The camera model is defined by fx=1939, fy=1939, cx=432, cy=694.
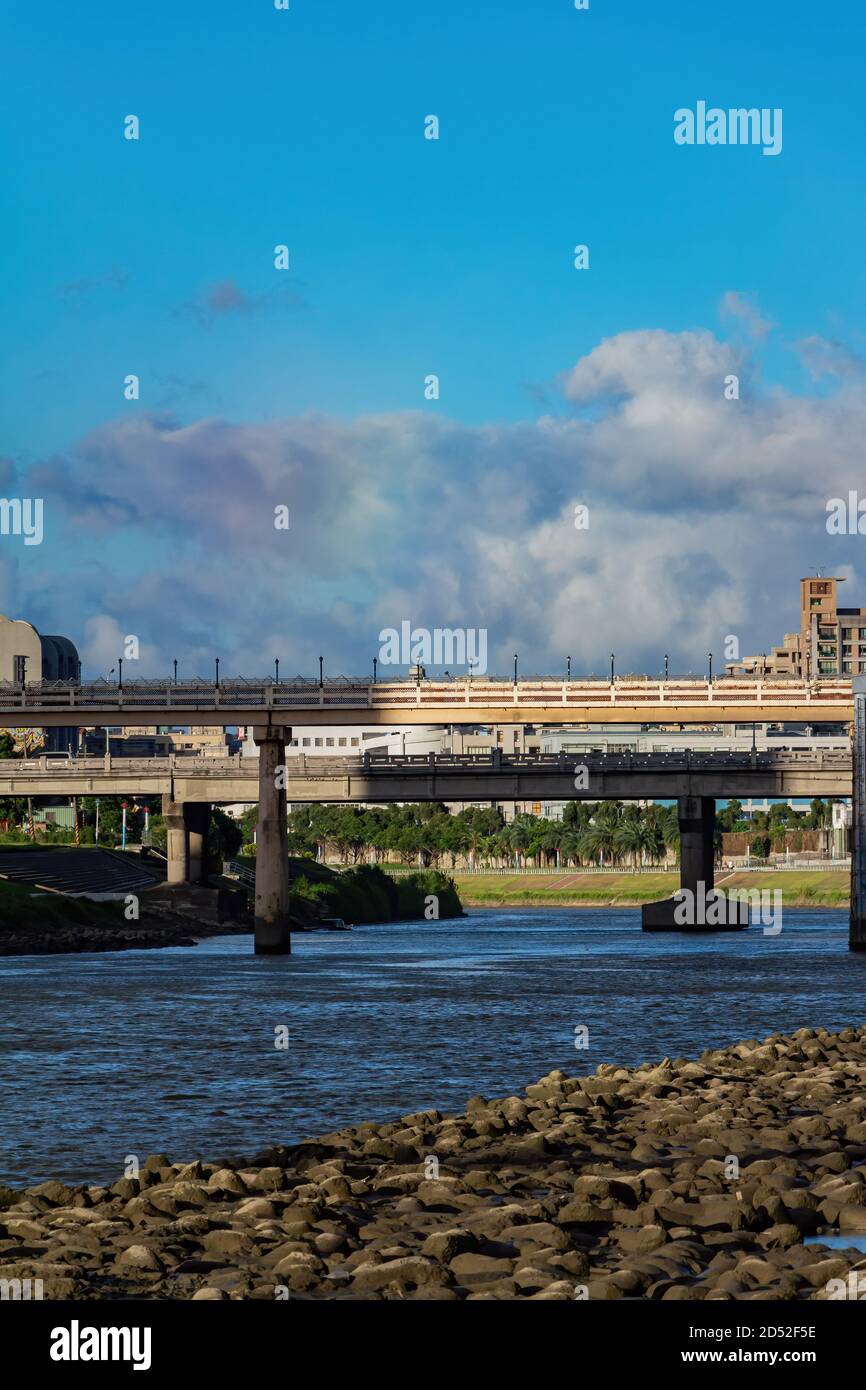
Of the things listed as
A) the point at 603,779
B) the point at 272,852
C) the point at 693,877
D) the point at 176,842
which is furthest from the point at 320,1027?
the point at 176,842

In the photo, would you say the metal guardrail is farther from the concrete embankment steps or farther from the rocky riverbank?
the rocky riverbank

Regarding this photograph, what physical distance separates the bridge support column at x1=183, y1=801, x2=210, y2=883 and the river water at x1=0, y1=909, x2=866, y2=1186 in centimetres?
3824

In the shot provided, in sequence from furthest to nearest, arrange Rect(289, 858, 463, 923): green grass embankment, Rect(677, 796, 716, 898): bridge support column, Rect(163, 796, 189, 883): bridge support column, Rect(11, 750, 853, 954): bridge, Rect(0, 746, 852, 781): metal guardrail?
1. Rect(289, 858, 463, 923): green grass embankment
2. Rect(163, 796, 189, 883): bridge support column
3. Rect(677, 796, 716, 898): bridge support column
4. Rect(0, 746, 852, 781): metal guardrail
5. Rect(11, 750, 853, 954): bridge

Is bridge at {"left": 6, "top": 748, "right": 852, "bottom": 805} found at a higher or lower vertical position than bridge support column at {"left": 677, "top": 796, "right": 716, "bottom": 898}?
higher

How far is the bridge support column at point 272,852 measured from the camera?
107 metres

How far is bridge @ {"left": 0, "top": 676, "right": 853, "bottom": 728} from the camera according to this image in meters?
111

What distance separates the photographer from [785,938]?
407 ft

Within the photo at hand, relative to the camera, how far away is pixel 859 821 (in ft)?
311

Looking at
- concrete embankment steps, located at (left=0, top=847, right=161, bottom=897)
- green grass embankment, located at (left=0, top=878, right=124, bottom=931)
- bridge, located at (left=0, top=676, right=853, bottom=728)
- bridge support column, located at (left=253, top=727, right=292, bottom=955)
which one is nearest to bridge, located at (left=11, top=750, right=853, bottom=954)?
bridge, located at (left=0, top=676, right=853, bottom=728)

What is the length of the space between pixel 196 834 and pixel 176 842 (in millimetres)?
3352

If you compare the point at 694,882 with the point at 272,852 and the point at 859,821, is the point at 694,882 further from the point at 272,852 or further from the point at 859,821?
the point at 859,821

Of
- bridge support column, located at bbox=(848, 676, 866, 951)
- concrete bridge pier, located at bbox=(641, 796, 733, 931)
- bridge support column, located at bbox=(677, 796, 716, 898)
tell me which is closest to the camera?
bridge support column, located at bbox=(848, 676, 866, 951)
